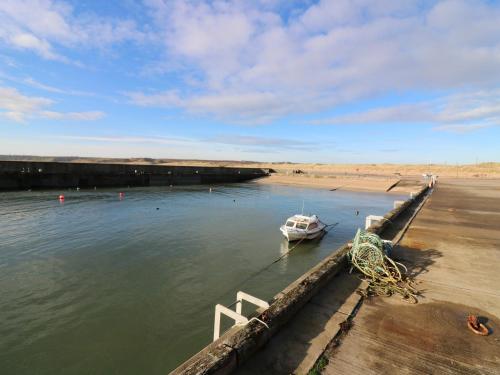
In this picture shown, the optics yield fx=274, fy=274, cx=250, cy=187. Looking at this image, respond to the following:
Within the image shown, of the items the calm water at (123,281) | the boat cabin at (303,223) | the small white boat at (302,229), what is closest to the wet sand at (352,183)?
the calm water at (123,281)

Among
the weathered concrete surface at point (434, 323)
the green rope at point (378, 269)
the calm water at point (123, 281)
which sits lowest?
the calm water at point (123, 281)

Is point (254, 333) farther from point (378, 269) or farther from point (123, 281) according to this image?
point (123, 281)

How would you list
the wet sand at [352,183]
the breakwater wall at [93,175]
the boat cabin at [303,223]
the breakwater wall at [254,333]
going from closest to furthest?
the breakwater wall at [254,333] → the boat cabin at [303,223] → the breakwater wall at [93,175] → the wet sand at [352,183]

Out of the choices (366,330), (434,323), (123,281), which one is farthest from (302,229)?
(366,330)

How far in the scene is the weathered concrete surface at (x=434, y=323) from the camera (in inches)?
201

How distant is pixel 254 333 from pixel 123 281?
11.0 meters

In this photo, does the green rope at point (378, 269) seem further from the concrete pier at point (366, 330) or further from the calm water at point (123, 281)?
the calm water at point (123, 281)

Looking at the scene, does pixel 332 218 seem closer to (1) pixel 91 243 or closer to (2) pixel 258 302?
(1) pixel 91 243

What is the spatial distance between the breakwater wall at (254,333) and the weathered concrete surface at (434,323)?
1264mm

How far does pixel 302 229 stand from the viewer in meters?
21.7

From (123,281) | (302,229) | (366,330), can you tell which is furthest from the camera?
(302,229)

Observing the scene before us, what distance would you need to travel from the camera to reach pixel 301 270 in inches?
637

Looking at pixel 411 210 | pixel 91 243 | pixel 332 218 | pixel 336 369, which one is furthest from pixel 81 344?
pixel 332 218

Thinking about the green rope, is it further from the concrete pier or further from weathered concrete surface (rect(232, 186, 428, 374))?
weathered concrete surface (rect(232, 186, 428, 374))
